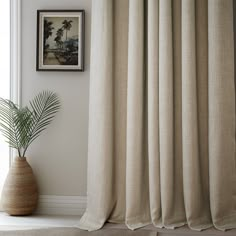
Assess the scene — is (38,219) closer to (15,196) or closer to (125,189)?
(15,196)

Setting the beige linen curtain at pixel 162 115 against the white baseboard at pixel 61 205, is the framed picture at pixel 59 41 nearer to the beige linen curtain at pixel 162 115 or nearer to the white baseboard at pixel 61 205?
the beige linen curtain at pixel 162 115

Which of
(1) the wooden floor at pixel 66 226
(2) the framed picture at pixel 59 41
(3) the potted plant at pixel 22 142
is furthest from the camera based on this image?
(2) the framed picture at pixel 59 41

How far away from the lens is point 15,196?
253 centimetres

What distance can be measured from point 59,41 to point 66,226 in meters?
1.31

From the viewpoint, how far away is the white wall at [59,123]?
2.68 metres

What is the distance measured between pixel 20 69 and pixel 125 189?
3.84 ft

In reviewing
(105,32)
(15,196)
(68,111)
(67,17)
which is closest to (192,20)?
(105,32)

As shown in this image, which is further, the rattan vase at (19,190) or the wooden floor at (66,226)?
the rattan vase at (19,190)

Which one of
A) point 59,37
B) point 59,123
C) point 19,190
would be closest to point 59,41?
point 59,37

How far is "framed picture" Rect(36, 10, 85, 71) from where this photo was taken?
2637 millimetres

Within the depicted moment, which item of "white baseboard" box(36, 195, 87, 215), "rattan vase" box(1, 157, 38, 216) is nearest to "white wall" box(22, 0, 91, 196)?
"white baseboard" box(36, 195, 87, 215)

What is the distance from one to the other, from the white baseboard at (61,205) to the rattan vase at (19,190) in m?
0.13

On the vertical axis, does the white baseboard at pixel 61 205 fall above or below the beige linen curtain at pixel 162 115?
below

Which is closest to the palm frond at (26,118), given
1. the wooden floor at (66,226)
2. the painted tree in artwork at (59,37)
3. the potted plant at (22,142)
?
the potted plant at (22,142)
